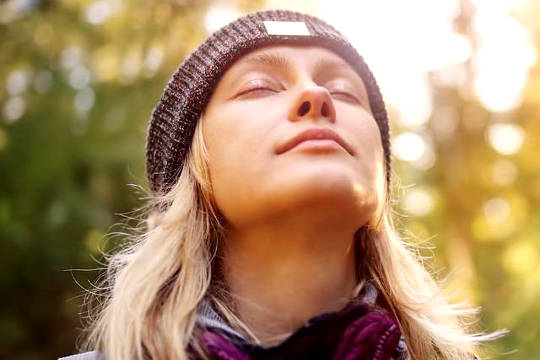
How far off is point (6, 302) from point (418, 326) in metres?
4.66

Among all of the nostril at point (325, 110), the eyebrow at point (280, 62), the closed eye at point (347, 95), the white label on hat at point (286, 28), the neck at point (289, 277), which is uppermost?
the white label on hat at point (286, 28)

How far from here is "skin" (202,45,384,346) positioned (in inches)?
63.8

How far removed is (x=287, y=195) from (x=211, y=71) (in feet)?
1.79

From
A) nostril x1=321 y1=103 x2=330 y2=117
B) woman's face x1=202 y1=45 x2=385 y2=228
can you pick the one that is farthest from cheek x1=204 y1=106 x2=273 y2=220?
nostril x1=321 y1=103 x2=330 y2=117

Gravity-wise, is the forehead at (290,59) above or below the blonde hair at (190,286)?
above

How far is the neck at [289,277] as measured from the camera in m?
1.68

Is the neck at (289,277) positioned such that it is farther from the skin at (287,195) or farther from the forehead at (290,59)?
the forehead at (290,59)

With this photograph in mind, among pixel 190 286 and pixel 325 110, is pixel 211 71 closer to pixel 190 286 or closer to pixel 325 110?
pixel 325 110

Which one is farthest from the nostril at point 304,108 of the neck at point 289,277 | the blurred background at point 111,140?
the blurred background at point 111,140

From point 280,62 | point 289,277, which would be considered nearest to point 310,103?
point 280,62

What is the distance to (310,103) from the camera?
1701 mm

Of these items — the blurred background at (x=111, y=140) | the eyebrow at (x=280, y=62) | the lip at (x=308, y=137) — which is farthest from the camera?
the blurred background at (x=111, y=140)

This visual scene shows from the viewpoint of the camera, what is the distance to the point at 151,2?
5.44 m

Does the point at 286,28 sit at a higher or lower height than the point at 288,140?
higher
